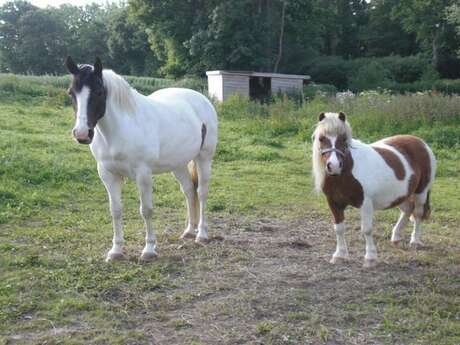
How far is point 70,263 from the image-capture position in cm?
522

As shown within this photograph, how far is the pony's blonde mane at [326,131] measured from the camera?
4.97 metres

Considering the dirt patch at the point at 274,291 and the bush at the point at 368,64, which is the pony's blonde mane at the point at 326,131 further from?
the bush at the point at 368,64

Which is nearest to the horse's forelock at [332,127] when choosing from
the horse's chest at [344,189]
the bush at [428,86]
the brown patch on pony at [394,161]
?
the horse's chest at [344,189]

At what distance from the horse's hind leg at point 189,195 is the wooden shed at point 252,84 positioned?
19844mm

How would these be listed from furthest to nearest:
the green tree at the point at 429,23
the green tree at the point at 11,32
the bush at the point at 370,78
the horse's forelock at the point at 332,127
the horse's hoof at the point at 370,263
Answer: the green tree at the point at 11,32 < the green tree at the point at 429,23 < the bush at the point at 370,78 < the horse's hoof at the point at 370,263 < the horse's forelock at the point at 332,127

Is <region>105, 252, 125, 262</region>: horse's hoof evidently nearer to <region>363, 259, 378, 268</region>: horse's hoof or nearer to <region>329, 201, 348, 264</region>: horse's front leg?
<region>329, 201, 348, 264</region>: horse's front leg

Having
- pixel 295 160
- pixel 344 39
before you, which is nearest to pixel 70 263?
pixel 295 160

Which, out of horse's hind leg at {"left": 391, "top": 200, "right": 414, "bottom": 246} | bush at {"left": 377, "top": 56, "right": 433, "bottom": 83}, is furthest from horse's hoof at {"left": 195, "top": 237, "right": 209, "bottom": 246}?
bush at {"left": 377, "top": 56, "right": 433, "bottom": 83}

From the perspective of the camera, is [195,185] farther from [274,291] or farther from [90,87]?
[274,291]

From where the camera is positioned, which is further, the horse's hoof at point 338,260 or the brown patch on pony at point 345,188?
the horse's hoof at point 338,260

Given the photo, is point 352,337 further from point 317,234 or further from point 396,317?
point 317,234

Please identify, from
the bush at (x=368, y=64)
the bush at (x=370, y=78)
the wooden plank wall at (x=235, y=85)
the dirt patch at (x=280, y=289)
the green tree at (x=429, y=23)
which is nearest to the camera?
the dirt patch at (x=280, y=289)

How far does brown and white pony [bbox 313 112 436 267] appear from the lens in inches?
196

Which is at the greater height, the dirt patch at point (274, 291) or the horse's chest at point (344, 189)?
the horse's chest at point (344, 189)
